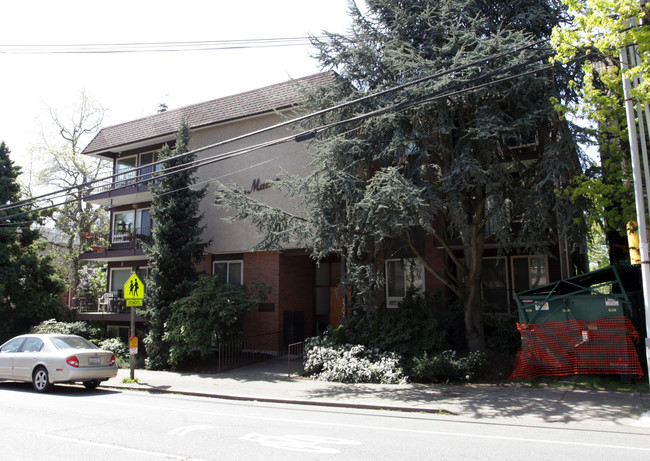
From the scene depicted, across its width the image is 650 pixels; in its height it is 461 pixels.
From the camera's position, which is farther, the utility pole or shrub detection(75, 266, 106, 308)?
shrub detection(75, 266, 106, 308)

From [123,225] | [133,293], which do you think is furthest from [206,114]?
[133,293]

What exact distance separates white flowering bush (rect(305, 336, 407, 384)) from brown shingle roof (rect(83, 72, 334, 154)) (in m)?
8.72

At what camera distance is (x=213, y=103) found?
21547 mm

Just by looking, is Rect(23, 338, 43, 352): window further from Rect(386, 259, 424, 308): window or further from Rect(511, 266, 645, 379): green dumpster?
Rect(511, 266, 645, 379): green dumpster

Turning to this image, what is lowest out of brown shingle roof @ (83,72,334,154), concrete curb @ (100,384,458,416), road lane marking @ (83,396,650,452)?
concrete curb @ (100,384,458,416)

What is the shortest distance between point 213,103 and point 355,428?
17.3 metres

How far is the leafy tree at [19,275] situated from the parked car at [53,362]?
9826mm

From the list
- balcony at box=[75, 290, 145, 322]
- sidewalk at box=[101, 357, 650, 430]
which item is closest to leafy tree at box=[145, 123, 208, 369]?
sidewalk at box=[101, 357, 650, 430]

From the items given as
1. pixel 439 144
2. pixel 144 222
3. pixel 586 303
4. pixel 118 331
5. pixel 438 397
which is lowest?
pixel 438 397

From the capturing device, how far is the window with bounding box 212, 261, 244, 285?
66.4ft

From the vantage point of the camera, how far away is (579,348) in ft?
37.0

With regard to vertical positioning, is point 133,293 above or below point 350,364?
above

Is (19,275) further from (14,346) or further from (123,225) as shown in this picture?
(14,346)

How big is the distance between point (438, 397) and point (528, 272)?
830 cm
